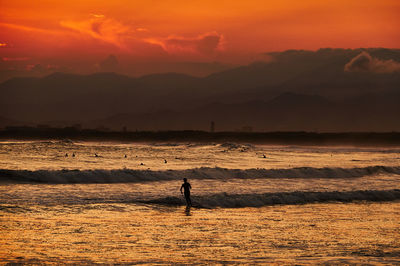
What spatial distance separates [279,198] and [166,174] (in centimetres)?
1535

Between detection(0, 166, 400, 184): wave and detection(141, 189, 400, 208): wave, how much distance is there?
1281cm

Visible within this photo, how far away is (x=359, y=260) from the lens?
53.6ft

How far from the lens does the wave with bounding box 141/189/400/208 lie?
98.3 feet

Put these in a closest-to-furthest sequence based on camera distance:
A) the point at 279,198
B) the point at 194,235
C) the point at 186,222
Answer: the point at 194,235 < the point at 186,222 < the point at 279,198

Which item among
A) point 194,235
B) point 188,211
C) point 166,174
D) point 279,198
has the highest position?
point 166,174

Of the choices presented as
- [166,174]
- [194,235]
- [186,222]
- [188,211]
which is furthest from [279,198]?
[166,174]

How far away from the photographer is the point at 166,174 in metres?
45.5

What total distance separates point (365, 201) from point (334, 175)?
60.5ft

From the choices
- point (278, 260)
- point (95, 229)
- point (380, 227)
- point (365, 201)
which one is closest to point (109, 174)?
point (365, 201)

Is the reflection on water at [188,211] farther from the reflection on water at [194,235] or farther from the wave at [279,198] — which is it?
the wave at [279,198]

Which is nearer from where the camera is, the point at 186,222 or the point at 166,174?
the point at 186,222

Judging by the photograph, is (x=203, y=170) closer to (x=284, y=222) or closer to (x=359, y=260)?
(x=284, y=222)

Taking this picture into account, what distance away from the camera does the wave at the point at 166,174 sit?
133ft

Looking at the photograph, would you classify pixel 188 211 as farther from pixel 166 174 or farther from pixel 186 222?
pixel 166 174
